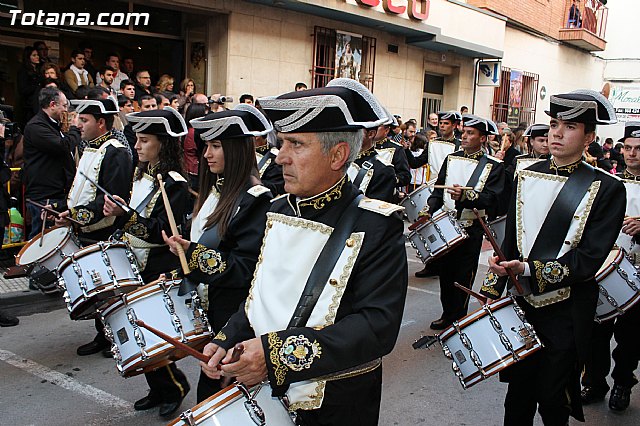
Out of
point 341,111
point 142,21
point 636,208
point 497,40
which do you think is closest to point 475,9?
point 497,40

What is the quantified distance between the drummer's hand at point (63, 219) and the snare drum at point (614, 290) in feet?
12.8

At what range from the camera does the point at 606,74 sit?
2844cm

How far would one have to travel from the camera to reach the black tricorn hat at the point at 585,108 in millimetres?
3527

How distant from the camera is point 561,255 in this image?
3.45 meters

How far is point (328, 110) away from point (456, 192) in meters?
4.00

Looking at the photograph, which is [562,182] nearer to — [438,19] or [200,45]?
[200,45]

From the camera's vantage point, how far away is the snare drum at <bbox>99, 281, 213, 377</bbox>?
3.47 m

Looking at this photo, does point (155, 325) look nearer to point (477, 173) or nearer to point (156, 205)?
point (156, 205)

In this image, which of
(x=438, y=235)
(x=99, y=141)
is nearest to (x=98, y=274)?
(x=99, y=141)

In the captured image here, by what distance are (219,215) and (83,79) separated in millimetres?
7978

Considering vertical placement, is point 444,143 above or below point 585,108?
below

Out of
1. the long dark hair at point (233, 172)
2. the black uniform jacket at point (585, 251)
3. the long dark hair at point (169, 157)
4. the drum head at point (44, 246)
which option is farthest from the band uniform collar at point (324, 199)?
the drum head at point (44, 246)

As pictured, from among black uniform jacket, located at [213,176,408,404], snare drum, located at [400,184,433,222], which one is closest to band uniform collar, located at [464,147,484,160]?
snare drum, located at [400,184,433,222]

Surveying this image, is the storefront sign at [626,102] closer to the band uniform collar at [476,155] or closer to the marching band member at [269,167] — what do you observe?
the band uniform collar at [476,155]
